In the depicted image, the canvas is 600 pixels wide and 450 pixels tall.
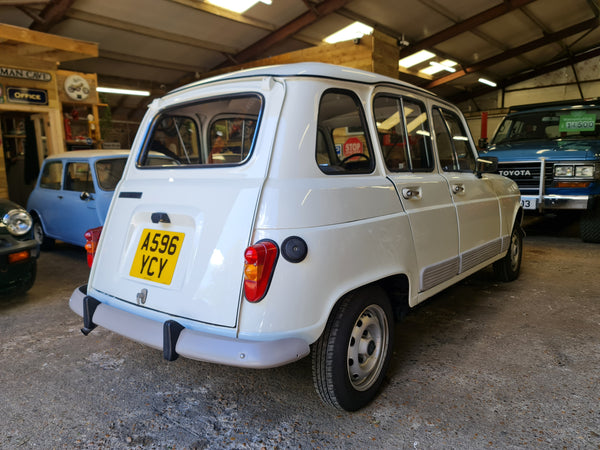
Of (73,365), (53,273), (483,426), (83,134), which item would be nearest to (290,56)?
(83,134)

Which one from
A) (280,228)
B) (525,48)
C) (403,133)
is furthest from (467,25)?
(280,228)

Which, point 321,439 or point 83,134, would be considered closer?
point 321,439

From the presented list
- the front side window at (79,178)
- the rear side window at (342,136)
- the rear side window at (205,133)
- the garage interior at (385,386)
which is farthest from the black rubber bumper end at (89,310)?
the front side window at (79,178)

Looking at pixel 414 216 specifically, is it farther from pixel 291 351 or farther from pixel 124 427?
pixel 124 427

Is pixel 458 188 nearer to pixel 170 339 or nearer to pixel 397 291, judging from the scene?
pixel 397 291

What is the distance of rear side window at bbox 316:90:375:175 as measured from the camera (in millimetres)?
2242

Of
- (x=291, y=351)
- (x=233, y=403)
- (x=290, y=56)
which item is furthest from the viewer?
(x=290, y=56)

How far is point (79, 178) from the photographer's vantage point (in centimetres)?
599

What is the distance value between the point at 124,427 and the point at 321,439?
1.03m

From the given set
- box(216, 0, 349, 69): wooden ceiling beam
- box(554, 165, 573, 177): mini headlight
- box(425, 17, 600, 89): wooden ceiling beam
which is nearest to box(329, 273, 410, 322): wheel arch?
Result: box(554, 165, 573, 177): mini headlight

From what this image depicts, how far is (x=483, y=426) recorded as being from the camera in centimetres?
217

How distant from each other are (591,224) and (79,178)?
7.75 meters

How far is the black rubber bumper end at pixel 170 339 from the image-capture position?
1.95m

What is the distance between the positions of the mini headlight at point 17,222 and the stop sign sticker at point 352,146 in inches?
128
